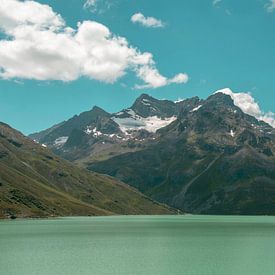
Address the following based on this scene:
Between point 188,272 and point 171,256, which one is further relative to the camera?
point 171,256

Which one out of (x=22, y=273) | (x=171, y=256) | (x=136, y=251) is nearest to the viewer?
(x=22, y=273)

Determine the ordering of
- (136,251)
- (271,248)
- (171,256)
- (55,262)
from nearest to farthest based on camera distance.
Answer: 1. (55,262)
2. (171,256)
3. (136,251)
4. (271,248)

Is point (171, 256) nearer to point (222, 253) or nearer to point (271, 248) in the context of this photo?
point (222, 253)

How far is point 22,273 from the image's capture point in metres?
81.6

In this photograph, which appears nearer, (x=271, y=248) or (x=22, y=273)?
(x=22, y=273)

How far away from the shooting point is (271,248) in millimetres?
126500

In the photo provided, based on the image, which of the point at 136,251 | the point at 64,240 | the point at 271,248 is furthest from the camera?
the point at 64,240

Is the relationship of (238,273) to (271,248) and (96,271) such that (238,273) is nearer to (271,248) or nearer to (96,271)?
(96,271)

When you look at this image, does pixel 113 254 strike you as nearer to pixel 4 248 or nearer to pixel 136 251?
pixel 136 251

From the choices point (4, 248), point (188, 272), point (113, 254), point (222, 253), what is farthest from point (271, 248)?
point (4, 248)

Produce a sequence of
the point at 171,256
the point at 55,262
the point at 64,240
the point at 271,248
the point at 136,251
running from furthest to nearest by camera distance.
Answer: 1. the point at 64,240
2. the point at 271,248
3. the point at 136,251
4. the point at 171,256
5. the point at 55,262

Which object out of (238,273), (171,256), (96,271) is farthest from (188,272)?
(171,256)

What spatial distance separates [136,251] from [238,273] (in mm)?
40052

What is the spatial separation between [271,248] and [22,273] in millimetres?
71155
